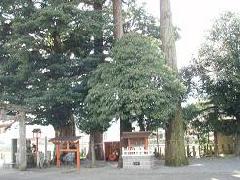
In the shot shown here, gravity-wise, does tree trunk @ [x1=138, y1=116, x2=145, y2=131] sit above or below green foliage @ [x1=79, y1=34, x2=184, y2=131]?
below

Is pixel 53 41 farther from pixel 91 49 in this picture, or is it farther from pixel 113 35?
pixel 113 35

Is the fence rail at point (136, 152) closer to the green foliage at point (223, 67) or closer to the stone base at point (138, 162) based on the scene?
the stone base at point (138, 162)

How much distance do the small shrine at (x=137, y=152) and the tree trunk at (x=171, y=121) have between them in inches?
52.8

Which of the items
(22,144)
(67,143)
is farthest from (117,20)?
(22,144)

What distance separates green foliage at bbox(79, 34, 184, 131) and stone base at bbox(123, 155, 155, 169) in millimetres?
1854

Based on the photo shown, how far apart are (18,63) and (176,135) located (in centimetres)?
987

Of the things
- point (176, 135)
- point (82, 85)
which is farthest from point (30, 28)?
point (176, 135)

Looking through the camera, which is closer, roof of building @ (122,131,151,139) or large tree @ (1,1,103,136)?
roof of building @ (122,131,151,139)

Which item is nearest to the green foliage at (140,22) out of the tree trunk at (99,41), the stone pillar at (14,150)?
the tree trunk at (99,41)

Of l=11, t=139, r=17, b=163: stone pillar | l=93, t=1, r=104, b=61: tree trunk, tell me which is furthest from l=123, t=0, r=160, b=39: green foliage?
l=11, t=139, r=17, b=163: stone pillar

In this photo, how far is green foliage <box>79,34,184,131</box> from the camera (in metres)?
19.6

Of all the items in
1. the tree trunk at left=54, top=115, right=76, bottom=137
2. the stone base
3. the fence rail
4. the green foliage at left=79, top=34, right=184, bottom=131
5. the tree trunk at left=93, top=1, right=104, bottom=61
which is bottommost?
→ the stone base

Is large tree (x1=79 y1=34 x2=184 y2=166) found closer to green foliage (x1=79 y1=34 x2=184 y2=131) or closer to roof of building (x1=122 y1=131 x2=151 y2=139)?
green foliage (x1=79 y1=34 x2=184 y2=131)

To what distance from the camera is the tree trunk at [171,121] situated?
21125 mm
